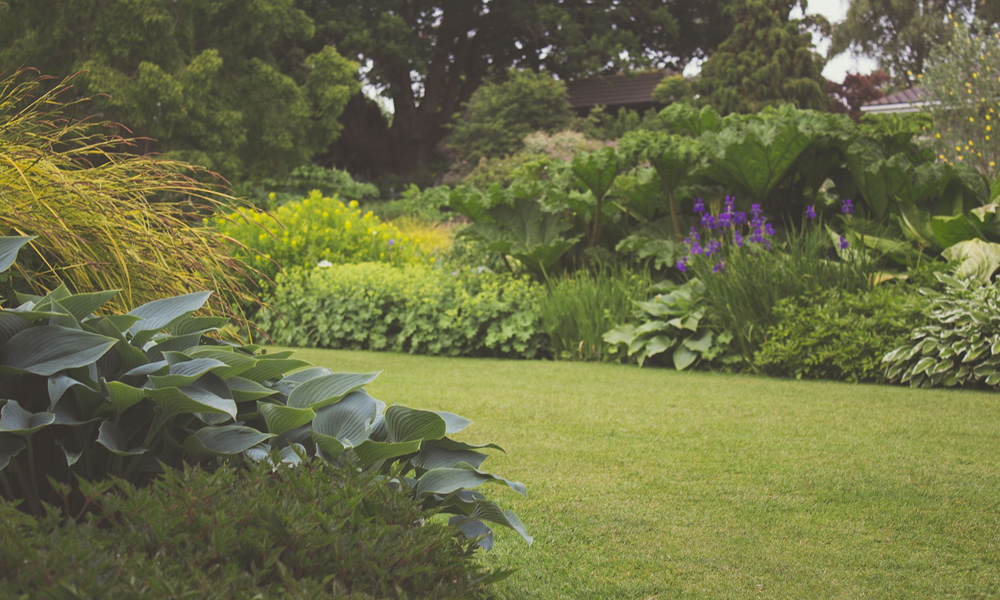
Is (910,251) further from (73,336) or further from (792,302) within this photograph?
(73,336)

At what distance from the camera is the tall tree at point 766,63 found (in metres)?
21.1

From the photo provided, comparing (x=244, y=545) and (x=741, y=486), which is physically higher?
(x=244, y=545)

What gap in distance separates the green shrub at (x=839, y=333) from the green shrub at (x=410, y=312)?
80.5 inches

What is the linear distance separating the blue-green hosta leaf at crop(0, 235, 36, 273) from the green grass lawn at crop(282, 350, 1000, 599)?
1300mm

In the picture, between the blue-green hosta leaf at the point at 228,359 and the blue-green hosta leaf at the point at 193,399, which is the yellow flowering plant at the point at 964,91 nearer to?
the blue-green hosta leaf at the point at 228,359

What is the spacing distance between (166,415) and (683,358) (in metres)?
4.64

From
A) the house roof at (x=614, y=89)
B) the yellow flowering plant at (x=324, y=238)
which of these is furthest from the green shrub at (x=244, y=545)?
the house roof at (x=614, y=89)

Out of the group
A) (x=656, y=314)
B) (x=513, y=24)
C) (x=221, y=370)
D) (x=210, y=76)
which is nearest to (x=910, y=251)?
(x=656, y=314)

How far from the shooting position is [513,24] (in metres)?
24.9

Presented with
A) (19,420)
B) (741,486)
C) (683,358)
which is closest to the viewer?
(19,420)

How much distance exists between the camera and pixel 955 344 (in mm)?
4840

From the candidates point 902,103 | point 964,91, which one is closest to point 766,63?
point 902,103

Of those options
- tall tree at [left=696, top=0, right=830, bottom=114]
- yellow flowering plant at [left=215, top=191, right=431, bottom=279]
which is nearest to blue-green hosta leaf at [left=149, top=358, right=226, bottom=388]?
yellow flowering plant at [left=215, top=191, right=431, bottom=279]

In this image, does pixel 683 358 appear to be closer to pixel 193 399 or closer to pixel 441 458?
pixel 441 458
